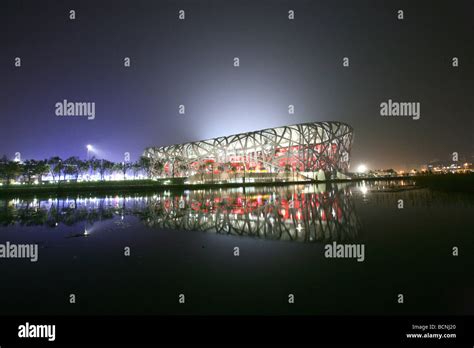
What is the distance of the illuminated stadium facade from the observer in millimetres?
78688

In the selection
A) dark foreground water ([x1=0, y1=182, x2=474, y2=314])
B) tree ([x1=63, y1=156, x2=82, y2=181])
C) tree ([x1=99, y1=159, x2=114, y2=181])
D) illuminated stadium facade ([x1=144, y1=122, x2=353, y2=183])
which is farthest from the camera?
illuminated stadium facade ([x1=144, y1=122, x2=353, y2=183])

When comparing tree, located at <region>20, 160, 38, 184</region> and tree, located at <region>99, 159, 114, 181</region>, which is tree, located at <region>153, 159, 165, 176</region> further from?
tree, located at <region>20, 160, 38, 184</region>

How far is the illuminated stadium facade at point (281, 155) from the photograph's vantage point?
3098 inches

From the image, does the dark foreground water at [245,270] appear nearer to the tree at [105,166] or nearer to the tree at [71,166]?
the tree at [71,166]

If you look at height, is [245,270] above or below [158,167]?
below

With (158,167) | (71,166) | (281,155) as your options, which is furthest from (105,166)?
(281,155)

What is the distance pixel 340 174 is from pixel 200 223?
78.5m

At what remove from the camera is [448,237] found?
9258 mm

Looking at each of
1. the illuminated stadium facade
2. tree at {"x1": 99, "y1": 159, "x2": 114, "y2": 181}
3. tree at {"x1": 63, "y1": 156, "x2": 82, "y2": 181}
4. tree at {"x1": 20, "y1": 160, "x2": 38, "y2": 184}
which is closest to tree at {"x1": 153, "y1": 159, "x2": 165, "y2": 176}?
the illuminated stadium facade

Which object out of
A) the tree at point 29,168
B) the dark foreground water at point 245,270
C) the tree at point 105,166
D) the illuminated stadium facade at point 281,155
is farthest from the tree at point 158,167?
the dark foreground water at point 245,270

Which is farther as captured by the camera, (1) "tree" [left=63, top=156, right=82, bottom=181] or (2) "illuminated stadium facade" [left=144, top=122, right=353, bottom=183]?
(2) "illuminated stadium facade" [left=144, top=122, right=353, bottom=183]

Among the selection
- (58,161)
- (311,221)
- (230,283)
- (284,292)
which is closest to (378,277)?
(284,292)

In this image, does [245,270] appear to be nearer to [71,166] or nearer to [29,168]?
[29,168]

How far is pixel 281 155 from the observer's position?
81.8m
